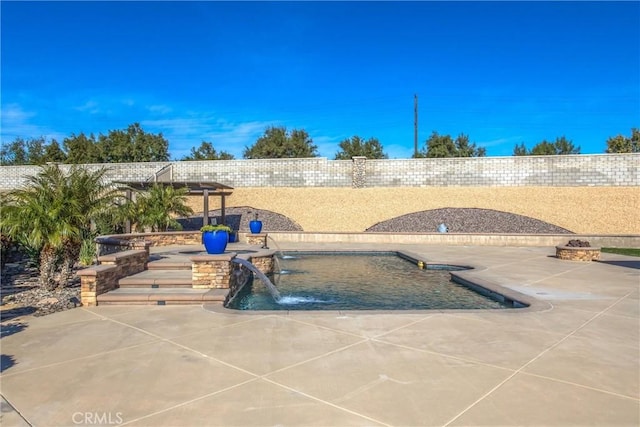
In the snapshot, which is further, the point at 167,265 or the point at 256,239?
the point at 256,239

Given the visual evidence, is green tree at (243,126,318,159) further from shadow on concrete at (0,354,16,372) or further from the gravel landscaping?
shadow on concrete at (0,354,16,372)

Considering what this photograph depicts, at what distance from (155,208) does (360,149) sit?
37398 millimetres

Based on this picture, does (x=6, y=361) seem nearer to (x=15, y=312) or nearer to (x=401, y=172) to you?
(x=15, y=312)

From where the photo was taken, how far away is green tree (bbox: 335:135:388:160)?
5225 centimetres

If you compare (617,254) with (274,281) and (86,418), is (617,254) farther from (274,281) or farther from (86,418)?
(86,418)

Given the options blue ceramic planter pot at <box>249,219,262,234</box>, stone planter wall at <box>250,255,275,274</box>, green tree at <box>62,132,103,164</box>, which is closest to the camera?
stone planter wall at <box>250,255,275,274</box>

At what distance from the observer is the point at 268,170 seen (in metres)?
29.4

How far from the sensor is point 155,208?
711 inches

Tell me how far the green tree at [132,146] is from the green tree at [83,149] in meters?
0.60

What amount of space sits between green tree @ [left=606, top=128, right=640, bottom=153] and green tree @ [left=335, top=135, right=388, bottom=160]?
2742 cm

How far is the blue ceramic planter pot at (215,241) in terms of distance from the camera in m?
9.23

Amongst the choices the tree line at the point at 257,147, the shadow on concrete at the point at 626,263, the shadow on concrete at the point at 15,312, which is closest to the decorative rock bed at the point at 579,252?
the shadow on concrete at the point at 626,263

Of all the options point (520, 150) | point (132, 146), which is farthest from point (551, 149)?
point (132, 146)

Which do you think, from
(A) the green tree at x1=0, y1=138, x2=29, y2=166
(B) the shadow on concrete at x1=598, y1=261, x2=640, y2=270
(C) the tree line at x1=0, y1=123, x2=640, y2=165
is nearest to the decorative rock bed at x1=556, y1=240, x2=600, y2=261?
(B) the shadow on concrete at x1=598, y1=261, x2=640, y2=270
